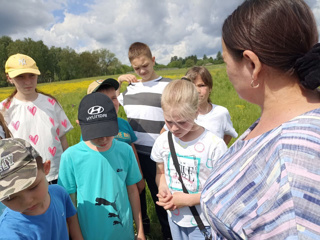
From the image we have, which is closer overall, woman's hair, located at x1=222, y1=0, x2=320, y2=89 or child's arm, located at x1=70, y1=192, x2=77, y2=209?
woman's hair, located at x1=222, y1=0, x2=320, y2=89

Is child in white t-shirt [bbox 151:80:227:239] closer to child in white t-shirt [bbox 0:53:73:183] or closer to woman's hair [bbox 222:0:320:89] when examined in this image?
woman's hair [bbox 222:0:320:89]

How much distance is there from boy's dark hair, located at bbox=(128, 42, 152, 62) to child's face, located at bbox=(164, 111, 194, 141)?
4.23 feet

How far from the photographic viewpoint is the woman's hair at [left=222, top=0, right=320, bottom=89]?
71 cm

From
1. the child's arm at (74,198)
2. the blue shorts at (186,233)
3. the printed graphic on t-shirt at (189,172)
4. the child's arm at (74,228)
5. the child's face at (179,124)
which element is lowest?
the blue shorts at (186,233)

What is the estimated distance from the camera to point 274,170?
62 centimetres

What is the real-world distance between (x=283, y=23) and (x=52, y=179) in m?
2.22

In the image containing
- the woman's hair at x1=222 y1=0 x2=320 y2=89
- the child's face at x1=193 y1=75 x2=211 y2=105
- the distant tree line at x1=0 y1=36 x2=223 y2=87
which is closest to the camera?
the woman's hair at x1=222 y1=0 x2=320 y2=89

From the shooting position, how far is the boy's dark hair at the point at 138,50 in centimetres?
266

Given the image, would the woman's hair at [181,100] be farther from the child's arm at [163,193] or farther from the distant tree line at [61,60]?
the distant tree line at [61,60]

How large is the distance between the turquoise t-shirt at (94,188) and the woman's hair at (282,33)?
122 cm

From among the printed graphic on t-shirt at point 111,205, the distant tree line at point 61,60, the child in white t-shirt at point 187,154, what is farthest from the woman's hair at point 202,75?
the distant tree line at point 61,60

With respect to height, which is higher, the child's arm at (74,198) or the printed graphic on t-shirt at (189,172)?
the printed graphic on t-shirt at (189,172)

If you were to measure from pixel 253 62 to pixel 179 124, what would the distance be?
88 centimetres

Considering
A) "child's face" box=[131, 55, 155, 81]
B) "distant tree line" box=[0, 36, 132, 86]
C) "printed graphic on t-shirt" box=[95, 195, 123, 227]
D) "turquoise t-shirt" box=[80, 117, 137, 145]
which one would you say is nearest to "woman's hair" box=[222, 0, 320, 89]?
"printed graphic on t-shirt" box=[95, 195, 123, 227]
